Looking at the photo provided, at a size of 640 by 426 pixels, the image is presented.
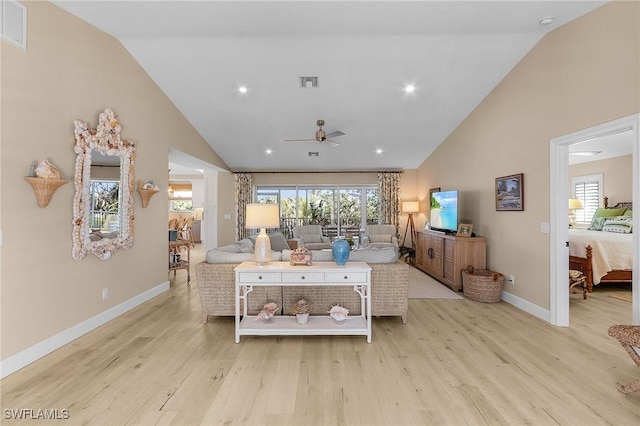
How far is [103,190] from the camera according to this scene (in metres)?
3.39

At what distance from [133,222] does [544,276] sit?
5180mm

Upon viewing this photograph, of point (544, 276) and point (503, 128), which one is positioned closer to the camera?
point (544, 276)

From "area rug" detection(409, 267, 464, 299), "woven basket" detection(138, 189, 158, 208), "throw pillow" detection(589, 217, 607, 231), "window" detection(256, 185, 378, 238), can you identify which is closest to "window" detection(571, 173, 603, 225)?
"throw pillow" detection(589, 217, 607, 231)

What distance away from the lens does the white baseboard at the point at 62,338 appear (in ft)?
7.80

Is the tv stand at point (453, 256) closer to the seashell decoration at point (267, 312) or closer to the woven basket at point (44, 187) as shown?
the seashell decoration at point (267, 312)

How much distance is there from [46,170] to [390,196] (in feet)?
23.5

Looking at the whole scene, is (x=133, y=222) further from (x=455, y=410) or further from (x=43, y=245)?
(x=455, y=410)

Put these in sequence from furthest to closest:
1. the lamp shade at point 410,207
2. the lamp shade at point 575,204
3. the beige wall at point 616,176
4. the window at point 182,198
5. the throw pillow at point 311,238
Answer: the window at point 182,198, the lamp shade at point 410,207, the throw pillow at point 311,238, the lamp shade at point 575,204, the beige wall at point 616,176

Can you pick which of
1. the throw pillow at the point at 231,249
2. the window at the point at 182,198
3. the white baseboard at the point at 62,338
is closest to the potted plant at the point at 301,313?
the throw pillow at the point at 231,249

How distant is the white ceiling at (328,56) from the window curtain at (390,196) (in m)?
1.99

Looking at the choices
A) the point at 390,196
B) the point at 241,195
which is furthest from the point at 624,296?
the point at 241,195

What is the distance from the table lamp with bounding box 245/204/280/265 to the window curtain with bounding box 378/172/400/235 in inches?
221

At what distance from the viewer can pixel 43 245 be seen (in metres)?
2.70

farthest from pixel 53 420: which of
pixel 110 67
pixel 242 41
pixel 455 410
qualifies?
pixel 242 41
